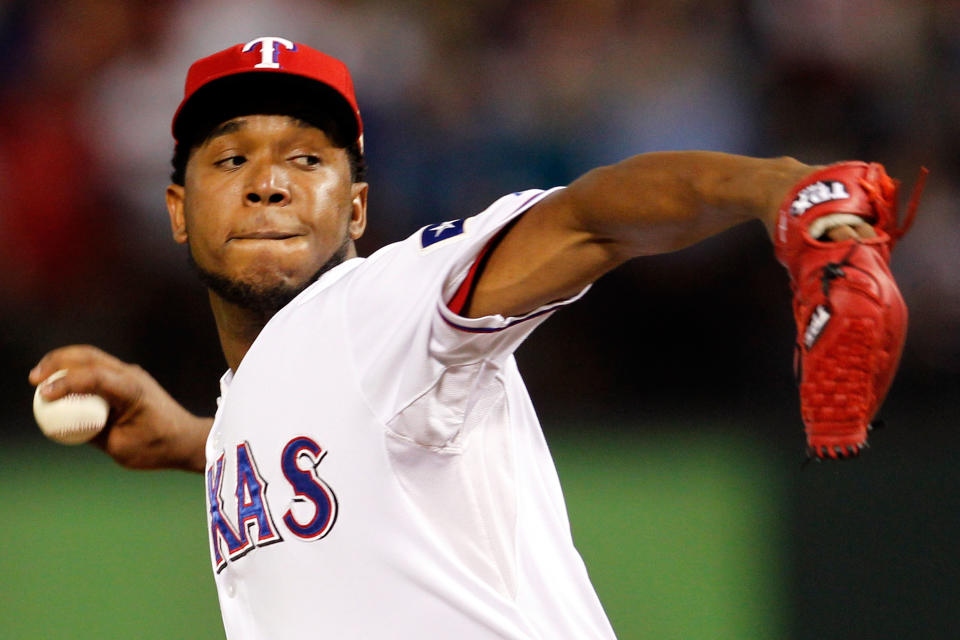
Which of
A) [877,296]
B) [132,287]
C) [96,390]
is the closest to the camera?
[877,296]

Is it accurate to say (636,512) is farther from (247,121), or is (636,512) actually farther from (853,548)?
(247,121)

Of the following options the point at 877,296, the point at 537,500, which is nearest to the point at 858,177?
the point at 877,296

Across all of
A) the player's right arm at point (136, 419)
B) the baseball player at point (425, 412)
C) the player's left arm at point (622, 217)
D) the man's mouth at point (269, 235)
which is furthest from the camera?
the player's right arm at point (136, 419)

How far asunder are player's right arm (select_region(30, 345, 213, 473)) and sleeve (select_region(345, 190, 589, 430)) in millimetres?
856

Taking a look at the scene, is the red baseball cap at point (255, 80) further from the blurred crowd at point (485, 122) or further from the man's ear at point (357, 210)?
the blurred crowd at point (485, 122)

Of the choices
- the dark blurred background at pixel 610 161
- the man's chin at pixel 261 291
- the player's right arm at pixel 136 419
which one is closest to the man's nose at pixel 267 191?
the man's chin at pixel 261 291

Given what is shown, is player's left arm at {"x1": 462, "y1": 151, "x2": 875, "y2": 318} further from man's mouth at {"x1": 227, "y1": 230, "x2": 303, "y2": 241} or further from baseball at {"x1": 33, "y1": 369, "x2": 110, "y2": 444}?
baseball at {"x1": 33, "y1": 369, "x2": 110, "y2": 444}

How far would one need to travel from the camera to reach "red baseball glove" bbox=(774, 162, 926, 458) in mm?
925

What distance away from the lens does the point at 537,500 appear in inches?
58.8

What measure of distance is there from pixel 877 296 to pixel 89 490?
2.80m

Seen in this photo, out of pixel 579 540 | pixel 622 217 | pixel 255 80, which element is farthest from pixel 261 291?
pixel 579 540

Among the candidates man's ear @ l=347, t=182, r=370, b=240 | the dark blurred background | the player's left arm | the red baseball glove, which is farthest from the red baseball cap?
the dark blurred background

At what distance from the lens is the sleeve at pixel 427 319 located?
124 centimetres

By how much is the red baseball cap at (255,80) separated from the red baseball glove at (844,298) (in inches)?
43.1
